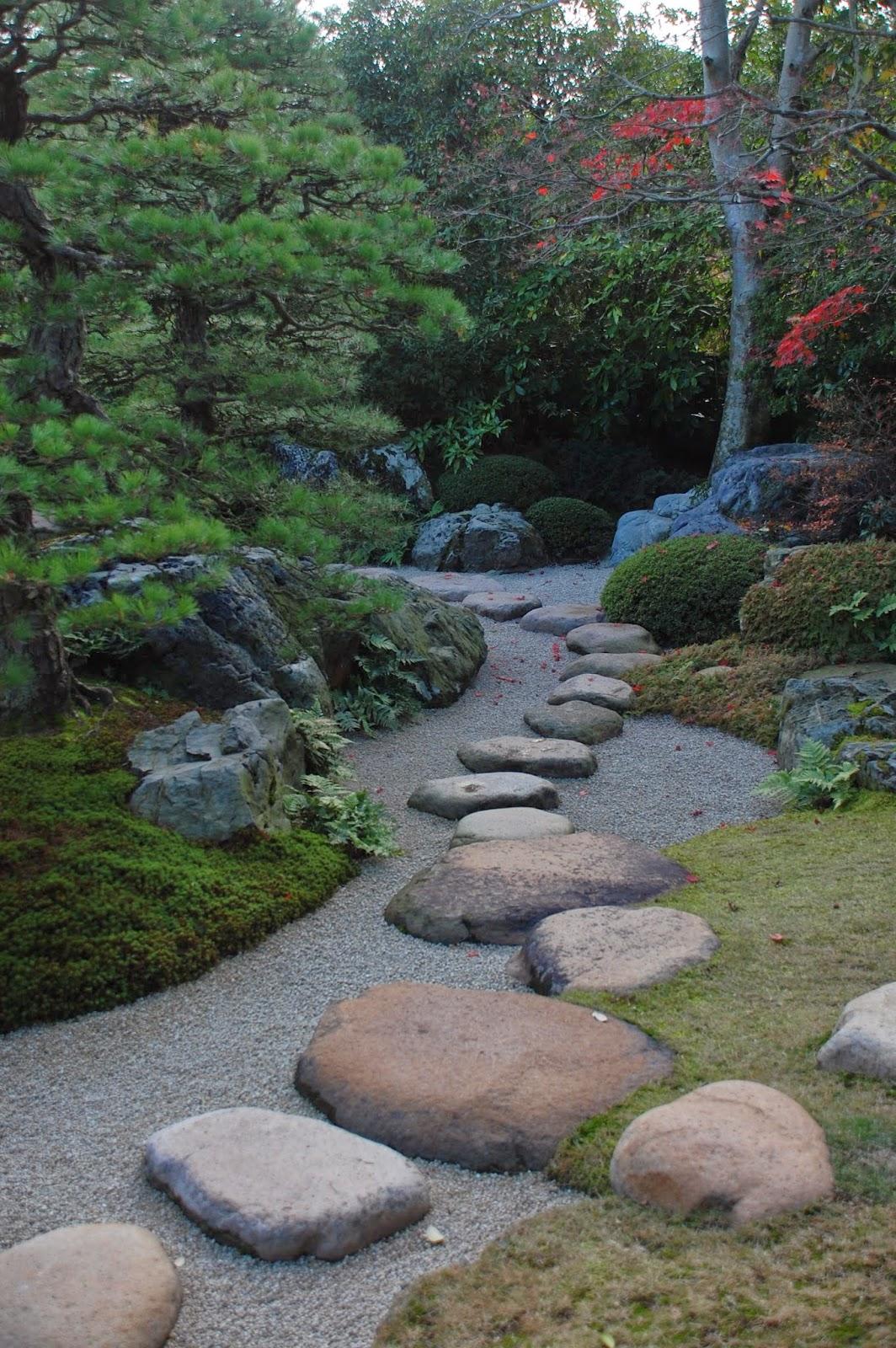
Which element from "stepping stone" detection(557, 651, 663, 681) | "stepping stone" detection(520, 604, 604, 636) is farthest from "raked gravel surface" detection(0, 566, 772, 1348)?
"stepping stone" detection(520, 604, 604, 636)

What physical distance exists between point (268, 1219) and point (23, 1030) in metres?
1.47

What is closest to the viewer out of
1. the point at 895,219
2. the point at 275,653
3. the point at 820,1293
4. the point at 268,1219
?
the point at 820,1293

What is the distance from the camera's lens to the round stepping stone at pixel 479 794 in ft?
17.6

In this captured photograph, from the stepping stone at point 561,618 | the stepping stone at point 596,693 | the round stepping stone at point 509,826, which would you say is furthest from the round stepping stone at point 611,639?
the round stepping stone at point 509,826

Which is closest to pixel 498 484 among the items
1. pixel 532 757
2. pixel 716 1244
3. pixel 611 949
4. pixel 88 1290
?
pixel 532 757

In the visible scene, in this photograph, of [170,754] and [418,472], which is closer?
[170,754]

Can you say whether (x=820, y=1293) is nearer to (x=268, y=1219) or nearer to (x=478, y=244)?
(x=268, y=1219)

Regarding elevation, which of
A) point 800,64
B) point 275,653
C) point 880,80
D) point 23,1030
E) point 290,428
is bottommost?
point 23,1030

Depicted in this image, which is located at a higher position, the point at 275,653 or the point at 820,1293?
the point at 275,653

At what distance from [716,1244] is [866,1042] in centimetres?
76

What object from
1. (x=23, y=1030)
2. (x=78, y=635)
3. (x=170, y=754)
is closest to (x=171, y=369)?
(x=78, y=635)

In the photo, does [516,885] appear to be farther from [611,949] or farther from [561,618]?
[561,618]

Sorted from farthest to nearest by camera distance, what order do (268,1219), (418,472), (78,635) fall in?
(418,472) < (78,635) < (268,1219)

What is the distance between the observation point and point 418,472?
13516mm
